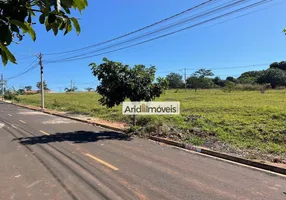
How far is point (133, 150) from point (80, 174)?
331 cm

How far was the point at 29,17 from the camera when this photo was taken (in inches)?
64.0

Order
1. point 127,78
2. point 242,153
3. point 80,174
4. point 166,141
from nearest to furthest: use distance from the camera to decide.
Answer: point 80,174
point 242,153
point 166,141
point 127,78

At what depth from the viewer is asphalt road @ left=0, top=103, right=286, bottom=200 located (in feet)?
17.7

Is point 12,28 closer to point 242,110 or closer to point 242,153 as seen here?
point 242,153

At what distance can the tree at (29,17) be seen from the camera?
4.68 ft

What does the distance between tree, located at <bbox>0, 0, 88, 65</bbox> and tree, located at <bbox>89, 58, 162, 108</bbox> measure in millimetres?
11539

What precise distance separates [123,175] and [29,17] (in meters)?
5.45

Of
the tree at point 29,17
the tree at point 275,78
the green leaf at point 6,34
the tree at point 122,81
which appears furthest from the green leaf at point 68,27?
the tree at point 275,78

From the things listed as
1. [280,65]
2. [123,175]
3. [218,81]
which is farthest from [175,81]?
[123,175]

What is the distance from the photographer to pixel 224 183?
608 cm

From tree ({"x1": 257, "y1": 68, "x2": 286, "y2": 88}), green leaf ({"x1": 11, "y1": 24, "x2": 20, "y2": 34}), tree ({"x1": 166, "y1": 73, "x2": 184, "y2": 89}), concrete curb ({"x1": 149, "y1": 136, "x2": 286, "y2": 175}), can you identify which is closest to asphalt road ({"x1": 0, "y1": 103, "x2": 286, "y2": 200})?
concrete curb ({"x1": 149, "y1": 136, "x2": 286, "y2": 175})

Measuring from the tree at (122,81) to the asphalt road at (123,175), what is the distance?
4.22 metres

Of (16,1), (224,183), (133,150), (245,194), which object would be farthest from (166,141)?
(16,1)

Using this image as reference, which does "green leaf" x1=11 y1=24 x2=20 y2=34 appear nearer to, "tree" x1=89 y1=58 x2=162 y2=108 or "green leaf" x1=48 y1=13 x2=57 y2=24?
"green leaf" x1=48 y1=13 x2=57 y2=24
